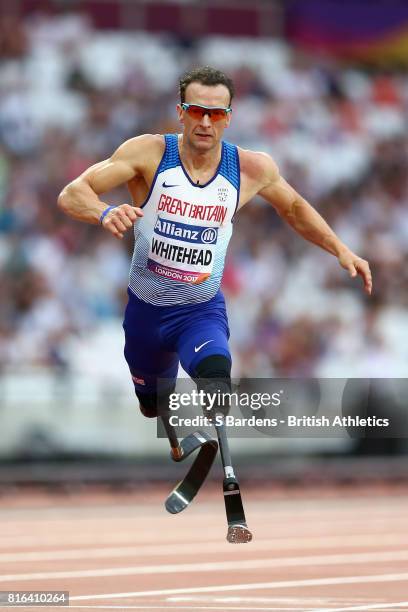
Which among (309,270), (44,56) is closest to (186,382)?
(309,270)

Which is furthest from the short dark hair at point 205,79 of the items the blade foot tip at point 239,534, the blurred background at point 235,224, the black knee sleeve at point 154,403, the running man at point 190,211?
the blurred background at point 235,224

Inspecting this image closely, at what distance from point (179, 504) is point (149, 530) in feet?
18.1

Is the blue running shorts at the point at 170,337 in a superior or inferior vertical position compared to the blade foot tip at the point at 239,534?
superior

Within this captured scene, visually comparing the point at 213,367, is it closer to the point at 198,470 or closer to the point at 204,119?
the point at 198,470

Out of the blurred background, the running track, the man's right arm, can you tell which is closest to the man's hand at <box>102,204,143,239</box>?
the man's right arm

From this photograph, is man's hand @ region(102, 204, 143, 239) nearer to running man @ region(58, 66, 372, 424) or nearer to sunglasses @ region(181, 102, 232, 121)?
running man @ region(58, 66, 372, 424)

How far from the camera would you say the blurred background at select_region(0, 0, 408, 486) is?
661 inches

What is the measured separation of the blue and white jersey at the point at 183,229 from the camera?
28.1 feet

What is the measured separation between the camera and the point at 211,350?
8.58m

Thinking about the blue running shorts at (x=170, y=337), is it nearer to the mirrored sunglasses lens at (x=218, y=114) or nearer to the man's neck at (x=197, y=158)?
the man's neck at (x=197, y=158)

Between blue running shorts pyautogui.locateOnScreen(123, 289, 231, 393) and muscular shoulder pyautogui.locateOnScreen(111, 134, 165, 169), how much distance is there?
0.94 metres

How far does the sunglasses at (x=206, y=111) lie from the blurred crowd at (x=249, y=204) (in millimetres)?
8399

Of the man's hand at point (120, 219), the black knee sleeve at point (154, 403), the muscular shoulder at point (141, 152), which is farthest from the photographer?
the black knee sleeve at point (154, 403)

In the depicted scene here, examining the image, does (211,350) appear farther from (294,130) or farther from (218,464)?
(294,130)
